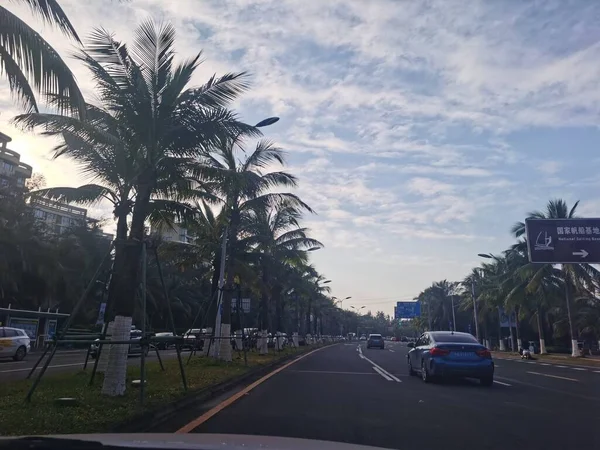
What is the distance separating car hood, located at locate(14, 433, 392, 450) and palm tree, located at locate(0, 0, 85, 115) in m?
7.22

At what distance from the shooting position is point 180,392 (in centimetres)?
1099

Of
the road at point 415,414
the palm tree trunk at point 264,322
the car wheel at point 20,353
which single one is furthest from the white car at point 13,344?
the road at point 415,414

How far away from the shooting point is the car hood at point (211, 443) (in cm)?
364

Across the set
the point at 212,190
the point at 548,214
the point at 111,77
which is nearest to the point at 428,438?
the point at 111,77

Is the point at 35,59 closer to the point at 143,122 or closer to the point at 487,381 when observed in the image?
the point at 143,122

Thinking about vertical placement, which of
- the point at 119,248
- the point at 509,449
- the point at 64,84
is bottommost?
the point at 509,449

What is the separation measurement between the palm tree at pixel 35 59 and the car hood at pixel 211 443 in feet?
Result: 23.7

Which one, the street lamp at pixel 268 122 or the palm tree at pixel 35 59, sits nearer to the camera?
the palm tree at pixel 35 59

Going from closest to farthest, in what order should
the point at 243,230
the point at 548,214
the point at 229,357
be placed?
1. the point at 229,357
2. the point at 243,230
3. the point at 548,214

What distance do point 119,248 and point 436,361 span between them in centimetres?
867

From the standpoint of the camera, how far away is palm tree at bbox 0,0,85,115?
884 centimetres

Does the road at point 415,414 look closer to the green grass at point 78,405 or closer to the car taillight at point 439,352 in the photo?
the car taillight at point 439,352

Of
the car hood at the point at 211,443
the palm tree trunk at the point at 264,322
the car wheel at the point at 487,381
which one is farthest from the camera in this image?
the palm tree trunk at the point at 264,322

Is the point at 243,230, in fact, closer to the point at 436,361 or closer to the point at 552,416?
the point at 436,361
